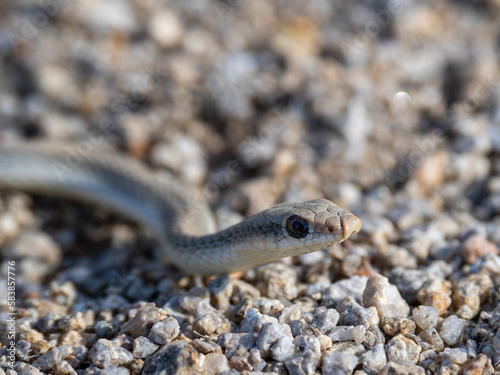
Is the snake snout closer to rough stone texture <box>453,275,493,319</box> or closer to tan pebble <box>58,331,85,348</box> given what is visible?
rough stone texture <box>453,275,493,319</box>

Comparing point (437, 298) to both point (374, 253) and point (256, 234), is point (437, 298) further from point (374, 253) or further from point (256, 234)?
point (256, 234)

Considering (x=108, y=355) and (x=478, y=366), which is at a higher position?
(x=108, y=355)

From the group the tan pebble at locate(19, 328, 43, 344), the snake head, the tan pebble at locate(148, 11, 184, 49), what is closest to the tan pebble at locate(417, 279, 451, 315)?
the snake head

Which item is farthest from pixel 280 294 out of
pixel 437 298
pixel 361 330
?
pixel 437 298

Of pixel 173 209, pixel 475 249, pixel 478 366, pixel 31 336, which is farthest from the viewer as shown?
pixel 173 209

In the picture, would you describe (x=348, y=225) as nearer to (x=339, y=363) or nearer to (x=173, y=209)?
(x=339, y=363)

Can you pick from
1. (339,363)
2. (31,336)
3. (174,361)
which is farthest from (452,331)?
(31,336)
